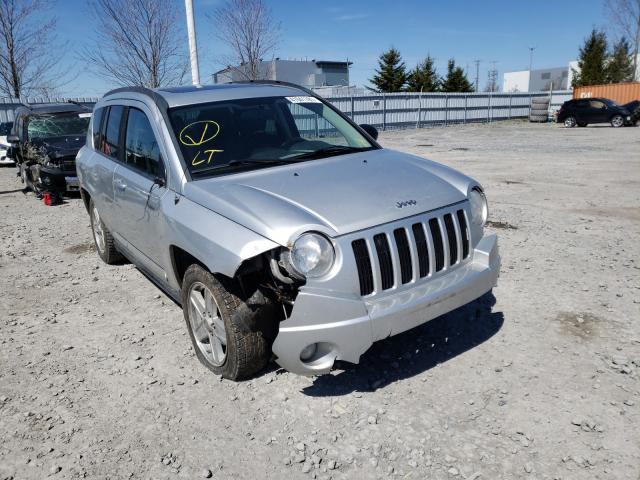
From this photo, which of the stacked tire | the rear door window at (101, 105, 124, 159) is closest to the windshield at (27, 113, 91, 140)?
the rear door window at (101, 105, 124, 159)

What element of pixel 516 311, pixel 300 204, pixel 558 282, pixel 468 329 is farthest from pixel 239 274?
pixel 558 282

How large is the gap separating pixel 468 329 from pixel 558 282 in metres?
1.48

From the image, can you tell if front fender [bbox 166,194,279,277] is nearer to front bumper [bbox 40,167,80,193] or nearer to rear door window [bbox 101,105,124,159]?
rear door window [bbox 101,105,124,159]

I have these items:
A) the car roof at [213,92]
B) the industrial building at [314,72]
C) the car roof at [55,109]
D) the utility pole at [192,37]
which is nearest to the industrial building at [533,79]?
the industrial building at [314,72]

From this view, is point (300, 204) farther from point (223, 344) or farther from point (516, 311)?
point (516, 311)

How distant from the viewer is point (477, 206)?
12.1 feet

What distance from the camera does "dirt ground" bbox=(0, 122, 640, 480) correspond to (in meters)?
2.73

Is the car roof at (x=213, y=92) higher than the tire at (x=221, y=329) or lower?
higher

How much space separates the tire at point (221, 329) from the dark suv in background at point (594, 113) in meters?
28.7

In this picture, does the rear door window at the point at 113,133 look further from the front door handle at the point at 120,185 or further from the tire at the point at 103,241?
the tire at the point at 103,241

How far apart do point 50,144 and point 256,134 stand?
8338 millimetres

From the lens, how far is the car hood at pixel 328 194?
2.95m

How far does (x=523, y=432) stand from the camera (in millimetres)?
2859

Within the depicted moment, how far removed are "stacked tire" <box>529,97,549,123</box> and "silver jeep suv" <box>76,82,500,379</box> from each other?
31906 mm
